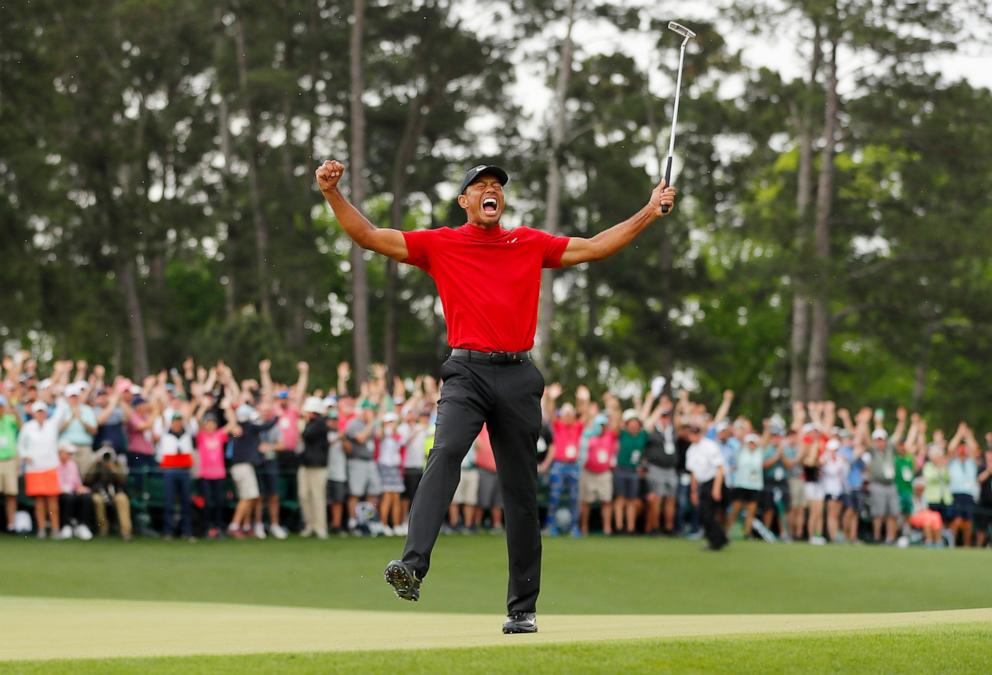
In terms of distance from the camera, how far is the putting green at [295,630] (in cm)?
768

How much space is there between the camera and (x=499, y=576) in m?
19.0

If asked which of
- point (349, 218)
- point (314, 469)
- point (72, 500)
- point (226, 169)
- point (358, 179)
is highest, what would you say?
point (226, 169)

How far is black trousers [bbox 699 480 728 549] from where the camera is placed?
72.6 ft

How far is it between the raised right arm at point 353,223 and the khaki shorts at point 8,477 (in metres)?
13.2

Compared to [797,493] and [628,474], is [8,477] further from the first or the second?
[797,493]

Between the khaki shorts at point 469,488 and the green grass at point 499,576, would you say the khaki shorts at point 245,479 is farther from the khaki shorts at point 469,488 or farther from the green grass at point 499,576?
the khaki shorts at point 469,488

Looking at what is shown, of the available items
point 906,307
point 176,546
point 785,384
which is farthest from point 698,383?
point 176,546

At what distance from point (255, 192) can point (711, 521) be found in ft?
97.1

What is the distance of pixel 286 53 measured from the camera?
1892 inches

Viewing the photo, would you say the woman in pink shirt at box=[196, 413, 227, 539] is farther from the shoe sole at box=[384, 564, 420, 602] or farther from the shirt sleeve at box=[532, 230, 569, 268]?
the shoe sole at box=[384, 564, 420, 602]

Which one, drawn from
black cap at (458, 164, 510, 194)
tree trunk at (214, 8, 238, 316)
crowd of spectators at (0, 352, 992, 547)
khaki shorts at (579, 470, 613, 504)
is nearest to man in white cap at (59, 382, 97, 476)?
crowd of spectators at (0, 352, 992, 547)

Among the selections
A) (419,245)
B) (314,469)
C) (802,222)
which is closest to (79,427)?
(314,469)

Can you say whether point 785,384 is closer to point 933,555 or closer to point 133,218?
point 133,218

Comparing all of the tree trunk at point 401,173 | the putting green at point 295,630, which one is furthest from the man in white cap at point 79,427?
the tree trunk at point 401,173
